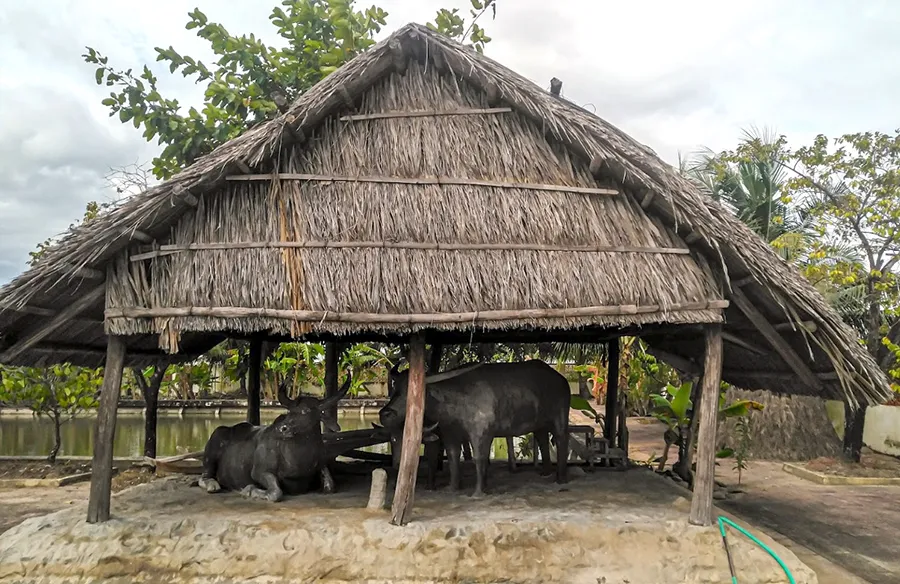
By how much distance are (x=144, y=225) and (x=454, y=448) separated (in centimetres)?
330

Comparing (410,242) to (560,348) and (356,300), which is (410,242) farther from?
(560,348)

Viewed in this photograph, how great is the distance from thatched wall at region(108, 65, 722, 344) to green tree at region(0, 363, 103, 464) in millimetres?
7626

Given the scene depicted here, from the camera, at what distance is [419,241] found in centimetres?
496

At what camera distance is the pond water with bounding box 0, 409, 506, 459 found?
14.2m

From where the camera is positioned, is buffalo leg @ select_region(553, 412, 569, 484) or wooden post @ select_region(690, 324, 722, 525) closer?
wooden post @ select_region(690, 324, 722, 525)

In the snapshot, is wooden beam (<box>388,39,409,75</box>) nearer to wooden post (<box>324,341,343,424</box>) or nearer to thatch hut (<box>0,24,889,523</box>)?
thatch hut (<box>0,24,889,523</box>)

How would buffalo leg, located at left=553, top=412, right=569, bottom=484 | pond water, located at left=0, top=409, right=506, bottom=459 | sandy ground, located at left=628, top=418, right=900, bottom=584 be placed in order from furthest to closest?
pond water, located at left=0, top=409, right=506, bottom=459
buffalo leg, located at left=553, top=412, right=569, bottom=484
sandy ground, located at left=628, top=418, right=900, bottom=584

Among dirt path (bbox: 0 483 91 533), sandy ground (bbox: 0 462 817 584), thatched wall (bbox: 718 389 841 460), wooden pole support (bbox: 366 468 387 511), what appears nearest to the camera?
sandy ground (bbox: 0 462 817 584)

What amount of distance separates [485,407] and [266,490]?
2.11 m

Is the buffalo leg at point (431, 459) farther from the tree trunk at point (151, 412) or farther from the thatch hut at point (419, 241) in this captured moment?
the tree trunk at point (151, 412)

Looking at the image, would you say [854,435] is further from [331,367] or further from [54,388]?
[54,388]

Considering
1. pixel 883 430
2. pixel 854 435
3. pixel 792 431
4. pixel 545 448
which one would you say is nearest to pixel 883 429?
pixel 883 430

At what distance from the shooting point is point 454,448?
6016mm

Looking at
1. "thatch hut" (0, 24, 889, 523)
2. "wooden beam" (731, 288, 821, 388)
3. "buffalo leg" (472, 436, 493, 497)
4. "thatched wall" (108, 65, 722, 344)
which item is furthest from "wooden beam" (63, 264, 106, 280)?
"wooden beam" (731, 288, 821, 388)
